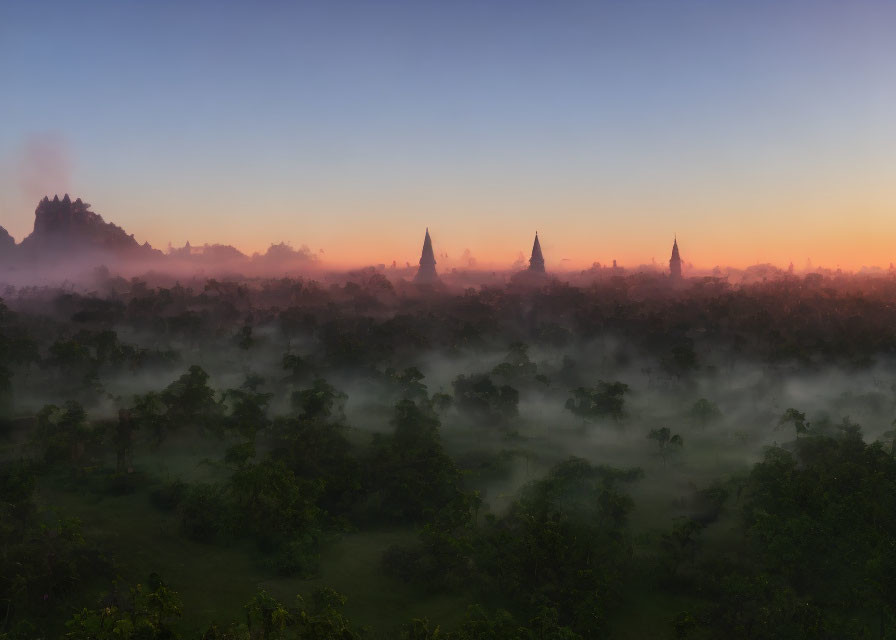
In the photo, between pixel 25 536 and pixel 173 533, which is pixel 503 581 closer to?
pixel 173 533

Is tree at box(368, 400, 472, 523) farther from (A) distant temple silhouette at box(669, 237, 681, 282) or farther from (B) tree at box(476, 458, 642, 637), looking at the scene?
(A) distant temple silhouette at box(669, 237, 681, 282)

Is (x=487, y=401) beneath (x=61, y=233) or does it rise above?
beneath

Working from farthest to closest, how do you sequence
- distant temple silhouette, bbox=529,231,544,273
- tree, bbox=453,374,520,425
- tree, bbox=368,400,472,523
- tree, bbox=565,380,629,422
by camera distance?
distant temple silhouette, bbox=529,231,544,273 < tree, bbox=453,374,520,425 < tree, bbox=565,380,629,422 < tree, bbox=368,400,472,523

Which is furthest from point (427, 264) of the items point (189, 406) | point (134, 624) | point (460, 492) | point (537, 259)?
point (134, 624)

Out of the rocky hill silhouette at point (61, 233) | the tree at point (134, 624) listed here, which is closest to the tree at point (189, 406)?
the tree at point (134, 624)

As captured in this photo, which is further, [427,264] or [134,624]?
[427,264]

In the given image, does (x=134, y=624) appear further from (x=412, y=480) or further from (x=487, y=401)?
(x=487, y=401)

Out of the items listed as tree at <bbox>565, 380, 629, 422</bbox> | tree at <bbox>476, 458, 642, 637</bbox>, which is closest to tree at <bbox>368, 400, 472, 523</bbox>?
tree at <bbox>476, 458, 642, 637</bbox>

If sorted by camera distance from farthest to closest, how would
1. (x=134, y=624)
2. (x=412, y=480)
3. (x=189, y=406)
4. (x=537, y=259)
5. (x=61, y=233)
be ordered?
(x=61, y=233) < (x=537, y=259) < (x=189, y=406) < (x=412, y=480) < (x=134, y=624)

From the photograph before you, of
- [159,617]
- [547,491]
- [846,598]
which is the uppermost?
[159,617]

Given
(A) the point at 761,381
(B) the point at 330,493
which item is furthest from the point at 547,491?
(A) the point at 761,381

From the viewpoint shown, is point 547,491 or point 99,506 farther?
point 99,506
